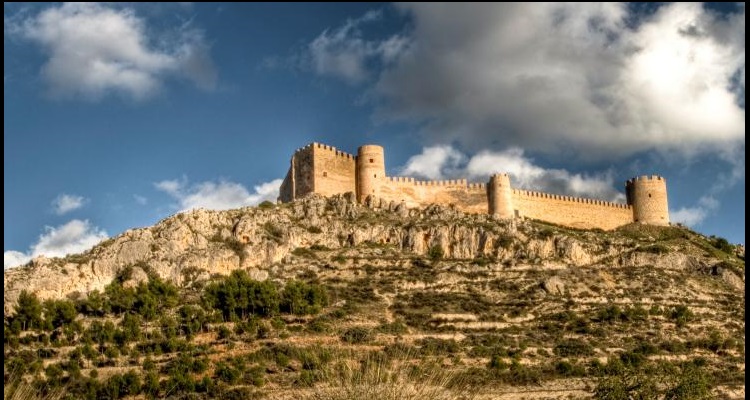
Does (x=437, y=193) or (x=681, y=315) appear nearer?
(x=681, y=315)

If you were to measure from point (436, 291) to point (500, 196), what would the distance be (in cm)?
1779

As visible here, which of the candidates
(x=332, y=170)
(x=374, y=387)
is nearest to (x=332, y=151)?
(x=332, y=170)

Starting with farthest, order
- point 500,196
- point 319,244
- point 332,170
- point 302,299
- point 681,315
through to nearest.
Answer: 1. point 500,196
2. point 332,170
3. point 319,244
4. point 681,315
5. point 302,299

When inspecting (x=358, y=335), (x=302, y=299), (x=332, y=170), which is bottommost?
(x=358, y=335)

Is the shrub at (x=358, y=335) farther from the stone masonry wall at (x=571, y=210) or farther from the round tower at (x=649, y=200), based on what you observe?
the round tower at (x=649, y=200)

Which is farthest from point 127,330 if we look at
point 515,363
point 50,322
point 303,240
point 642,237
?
point 642,237

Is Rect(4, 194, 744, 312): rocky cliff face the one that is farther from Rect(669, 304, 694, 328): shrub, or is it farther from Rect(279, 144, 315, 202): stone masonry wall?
Rect(669, 304, 694, 328): shrub

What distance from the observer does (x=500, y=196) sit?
6944 cm

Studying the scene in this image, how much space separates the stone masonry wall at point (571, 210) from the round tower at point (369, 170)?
40.0ft

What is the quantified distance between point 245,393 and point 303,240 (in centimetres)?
2183

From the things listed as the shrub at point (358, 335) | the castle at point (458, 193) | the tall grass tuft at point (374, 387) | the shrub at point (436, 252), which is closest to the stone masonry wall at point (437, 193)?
the castle at point (458, 193)

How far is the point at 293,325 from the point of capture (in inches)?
1875

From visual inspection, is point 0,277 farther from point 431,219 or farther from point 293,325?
point 431,219

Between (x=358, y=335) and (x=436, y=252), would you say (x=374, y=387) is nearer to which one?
(x=358, y=335)
